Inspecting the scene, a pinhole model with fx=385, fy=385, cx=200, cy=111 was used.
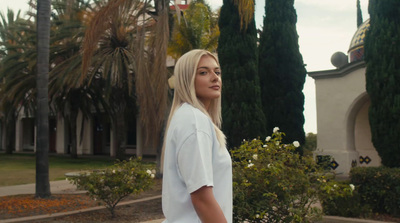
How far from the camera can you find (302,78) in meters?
16.0

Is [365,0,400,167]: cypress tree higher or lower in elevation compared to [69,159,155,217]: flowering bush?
higher

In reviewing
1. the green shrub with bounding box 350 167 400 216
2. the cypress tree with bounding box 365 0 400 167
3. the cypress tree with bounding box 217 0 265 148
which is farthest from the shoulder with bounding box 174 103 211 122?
the cypress tree with bounding box 217 0 265 148

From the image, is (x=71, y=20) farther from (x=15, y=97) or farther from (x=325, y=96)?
(x=325, y=96)

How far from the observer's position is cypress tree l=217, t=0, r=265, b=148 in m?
12.8

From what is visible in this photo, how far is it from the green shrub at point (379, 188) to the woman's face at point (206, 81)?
6831mm

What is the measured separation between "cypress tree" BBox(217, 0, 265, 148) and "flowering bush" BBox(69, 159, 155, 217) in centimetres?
509

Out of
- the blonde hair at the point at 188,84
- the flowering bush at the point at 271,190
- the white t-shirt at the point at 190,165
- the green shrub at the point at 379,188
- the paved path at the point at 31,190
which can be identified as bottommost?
the paved path at the point at 31,190

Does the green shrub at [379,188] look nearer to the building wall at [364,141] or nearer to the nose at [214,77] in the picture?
the nose at [214,77]

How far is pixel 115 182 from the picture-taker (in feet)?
25.8

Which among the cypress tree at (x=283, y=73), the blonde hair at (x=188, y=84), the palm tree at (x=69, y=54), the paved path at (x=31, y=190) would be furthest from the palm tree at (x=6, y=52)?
the blonde hair at (x=188, y=84)

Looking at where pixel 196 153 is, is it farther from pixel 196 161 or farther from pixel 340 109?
pixel 340 109

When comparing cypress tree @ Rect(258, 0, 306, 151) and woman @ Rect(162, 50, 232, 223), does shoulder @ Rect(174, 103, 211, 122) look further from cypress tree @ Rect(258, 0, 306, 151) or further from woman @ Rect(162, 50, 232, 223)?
cypress tree @ Rect(258, 0, 306, 151)

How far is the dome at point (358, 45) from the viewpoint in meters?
20.4

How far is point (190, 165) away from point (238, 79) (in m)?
11.6
